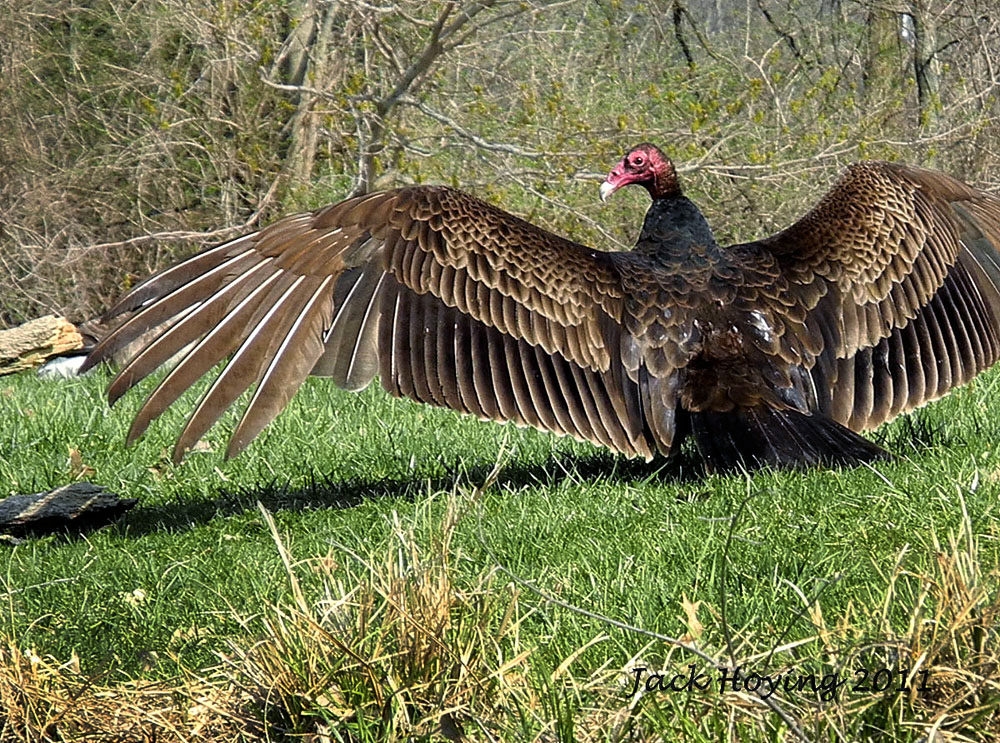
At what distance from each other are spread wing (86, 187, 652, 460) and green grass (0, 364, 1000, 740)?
34 cm

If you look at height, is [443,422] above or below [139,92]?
below

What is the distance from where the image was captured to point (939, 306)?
498cm

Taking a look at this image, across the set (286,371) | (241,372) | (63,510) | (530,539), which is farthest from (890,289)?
(63,510)

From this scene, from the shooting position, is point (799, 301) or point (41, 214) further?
point (41, 214)

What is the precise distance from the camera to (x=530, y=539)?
3.80 meters

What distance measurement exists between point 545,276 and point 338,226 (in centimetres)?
72

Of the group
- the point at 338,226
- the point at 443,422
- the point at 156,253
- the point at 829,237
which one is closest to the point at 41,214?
the point at 156,253

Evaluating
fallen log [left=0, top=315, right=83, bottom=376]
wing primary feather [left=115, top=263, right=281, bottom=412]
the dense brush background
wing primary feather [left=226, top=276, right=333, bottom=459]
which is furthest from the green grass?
the dense brush background

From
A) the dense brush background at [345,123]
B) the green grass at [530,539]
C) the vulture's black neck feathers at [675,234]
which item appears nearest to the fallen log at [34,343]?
the dense brush background at [345,123]

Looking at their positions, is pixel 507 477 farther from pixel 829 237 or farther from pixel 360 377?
pixel 829 237

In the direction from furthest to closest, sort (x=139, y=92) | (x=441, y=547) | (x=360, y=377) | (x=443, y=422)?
1. (x=139, y=92)
2. (x=443, y=422)
3. (x=360, y=377)
4. (x=441, y=547)

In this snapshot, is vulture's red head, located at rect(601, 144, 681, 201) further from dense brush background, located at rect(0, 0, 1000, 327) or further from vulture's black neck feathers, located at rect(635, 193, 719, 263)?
dense brush background, located at rect(0, 0, 1000, 327)

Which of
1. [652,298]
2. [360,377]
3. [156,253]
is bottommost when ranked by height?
[156,253]

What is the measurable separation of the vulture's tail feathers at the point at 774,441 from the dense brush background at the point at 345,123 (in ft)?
16.6
